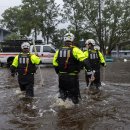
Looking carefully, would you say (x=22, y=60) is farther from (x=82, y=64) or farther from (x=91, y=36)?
(x=91, y=36)

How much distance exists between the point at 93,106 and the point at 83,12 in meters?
50.3

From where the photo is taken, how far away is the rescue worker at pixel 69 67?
10195mm

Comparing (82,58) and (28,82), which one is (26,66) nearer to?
(28,82)

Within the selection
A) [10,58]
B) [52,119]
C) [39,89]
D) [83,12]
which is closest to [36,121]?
[52,119]

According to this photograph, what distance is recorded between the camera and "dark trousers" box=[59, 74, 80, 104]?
34.0ft

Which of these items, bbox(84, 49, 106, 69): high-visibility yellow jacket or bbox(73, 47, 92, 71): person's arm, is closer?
bbox(73, 47, 92, 71): person's arm

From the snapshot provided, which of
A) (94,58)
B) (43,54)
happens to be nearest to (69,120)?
(94,58)

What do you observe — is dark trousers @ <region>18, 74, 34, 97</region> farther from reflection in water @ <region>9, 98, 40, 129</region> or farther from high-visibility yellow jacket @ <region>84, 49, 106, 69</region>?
high-visibility yellow jacket @ <region>84, 49, 106, 69</region>

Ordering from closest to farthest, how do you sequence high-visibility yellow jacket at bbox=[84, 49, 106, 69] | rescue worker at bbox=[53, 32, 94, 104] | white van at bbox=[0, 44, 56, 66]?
rescue worker at bbox=[53, 32, 94, 104] < high-visibility yellow jacket at bbox=[84, 49, 106, 69] < white van at bbox=[0, 44, 56, 66]

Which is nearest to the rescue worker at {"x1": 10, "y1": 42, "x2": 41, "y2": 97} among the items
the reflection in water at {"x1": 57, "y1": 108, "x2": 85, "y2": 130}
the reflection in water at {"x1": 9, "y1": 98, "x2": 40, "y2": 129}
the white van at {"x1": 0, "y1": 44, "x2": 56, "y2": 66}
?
the reflection in water at {"x1": 9, "y1": 98, "x2": 40, "y2": 129}

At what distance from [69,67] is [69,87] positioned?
0.54m

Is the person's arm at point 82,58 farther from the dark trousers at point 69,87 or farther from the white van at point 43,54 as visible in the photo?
the white van at point 43,54

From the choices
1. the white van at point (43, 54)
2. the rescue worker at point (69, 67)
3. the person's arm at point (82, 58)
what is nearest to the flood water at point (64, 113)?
the rescue worker at point (69, 67)

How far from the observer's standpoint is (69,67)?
1030 centimetres
